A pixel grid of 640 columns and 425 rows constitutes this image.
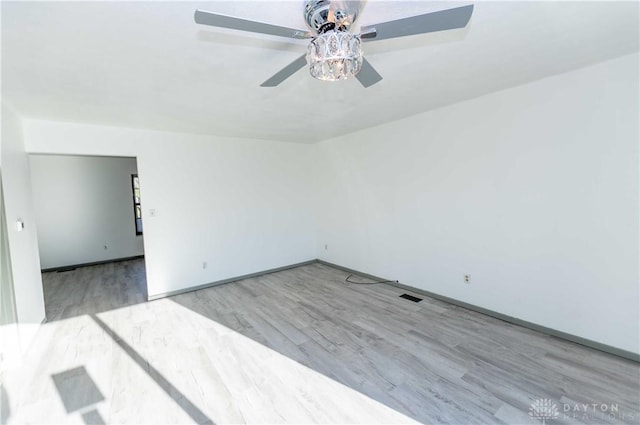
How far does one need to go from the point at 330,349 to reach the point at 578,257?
2.42m

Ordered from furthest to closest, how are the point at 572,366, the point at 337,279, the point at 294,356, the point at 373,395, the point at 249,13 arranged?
the point at 337,279
the point at 294,356
the point at 572,366
the point at 373,395
the point at 249,13

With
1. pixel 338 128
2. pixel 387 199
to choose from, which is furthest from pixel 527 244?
pixel 338 128

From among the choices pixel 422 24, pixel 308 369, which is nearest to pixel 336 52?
pixel 422 24

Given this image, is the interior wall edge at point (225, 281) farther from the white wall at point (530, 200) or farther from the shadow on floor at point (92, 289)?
A: the white wall at point (530, 200)

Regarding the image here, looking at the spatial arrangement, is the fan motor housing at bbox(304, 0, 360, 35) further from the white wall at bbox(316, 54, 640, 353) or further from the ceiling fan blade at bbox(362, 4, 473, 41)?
the white wall at bbox(316, 54, 640, 353)

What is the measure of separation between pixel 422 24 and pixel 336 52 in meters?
0.41

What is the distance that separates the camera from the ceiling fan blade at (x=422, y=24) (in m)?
1.20

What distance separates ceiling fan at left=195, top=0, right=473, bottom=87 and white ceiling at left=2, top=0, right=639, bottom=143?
0.18m

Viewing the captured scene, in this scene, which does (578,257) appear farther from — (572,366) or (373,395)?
(373,395)

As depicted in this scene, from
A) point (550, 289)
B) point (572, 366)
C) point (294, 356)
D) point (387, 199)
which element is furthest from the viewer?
point (387, 199)

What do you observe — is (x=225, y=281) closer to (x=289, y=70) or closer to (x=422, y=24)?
(x=289, y=70)

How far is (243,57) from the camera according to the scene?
1964mm

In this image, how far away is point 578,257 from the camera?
99.6 inches

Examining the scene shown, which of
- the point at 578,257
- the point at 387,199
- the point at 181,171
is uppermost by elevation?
the point at 181,171
